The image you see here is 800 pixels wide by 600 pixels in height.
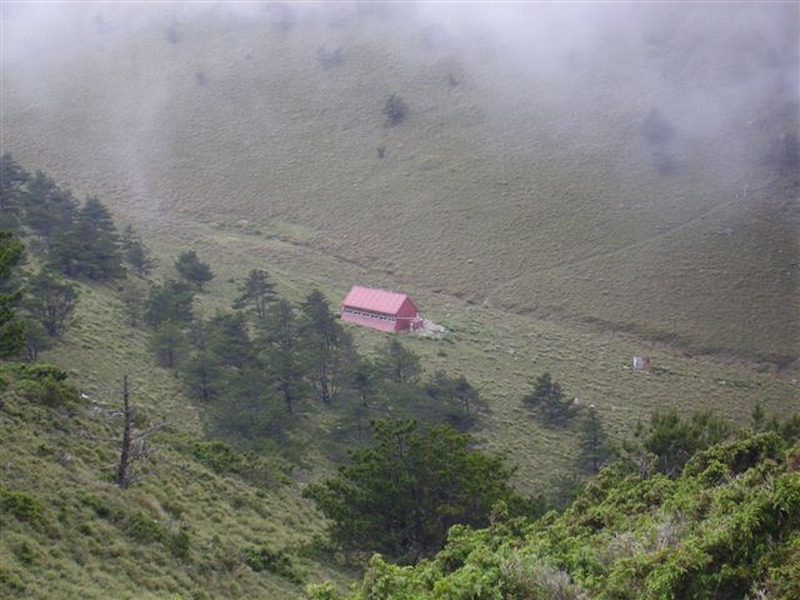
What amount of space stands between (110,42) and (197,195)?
3774 cm

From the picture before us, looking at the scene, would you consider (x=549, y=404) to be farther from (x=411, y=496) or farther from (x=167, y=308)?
(x=411, y=496)

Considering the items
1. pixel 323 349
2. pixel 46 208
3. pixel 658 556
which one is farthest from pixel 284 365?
pixel 658 556

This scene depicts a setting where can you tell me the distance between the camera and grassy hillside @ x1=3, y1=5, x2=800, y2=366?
6116 cm

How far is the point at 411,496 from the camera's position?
18609 millimetres

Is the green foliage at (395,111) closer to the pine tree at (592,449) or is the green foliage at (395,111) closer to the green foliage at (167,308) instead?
the green foliage at (167,308)

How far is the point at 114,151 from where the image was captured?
266 feet

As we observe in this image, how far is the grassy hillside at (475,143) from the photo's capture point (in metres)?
61.2

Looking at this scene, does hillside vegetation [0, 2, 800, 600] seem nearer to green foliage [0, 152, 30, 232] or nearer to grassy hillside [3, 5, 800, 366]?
green foliage [0, 152, 30, 232]

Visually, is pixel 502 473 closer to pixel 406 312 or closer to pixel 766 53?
pixel 406 312

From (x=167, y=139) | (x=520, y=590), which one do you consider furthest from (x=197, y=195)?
(x=520, y=590)

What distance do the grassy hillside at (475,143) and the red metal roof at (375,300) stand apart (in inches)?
351

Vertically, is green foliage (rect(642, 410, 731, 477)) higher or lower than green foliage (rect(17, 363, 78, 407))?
higher

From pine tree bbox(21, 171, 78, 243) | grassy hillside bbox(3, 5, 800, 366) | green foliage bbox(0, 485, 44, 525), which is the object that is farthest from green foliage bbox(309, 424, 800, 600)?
grassy hillside bbox(3, 5, 800, 366)

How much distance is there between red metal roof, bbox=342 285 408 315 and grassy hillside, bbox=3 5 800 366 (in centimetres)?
890
